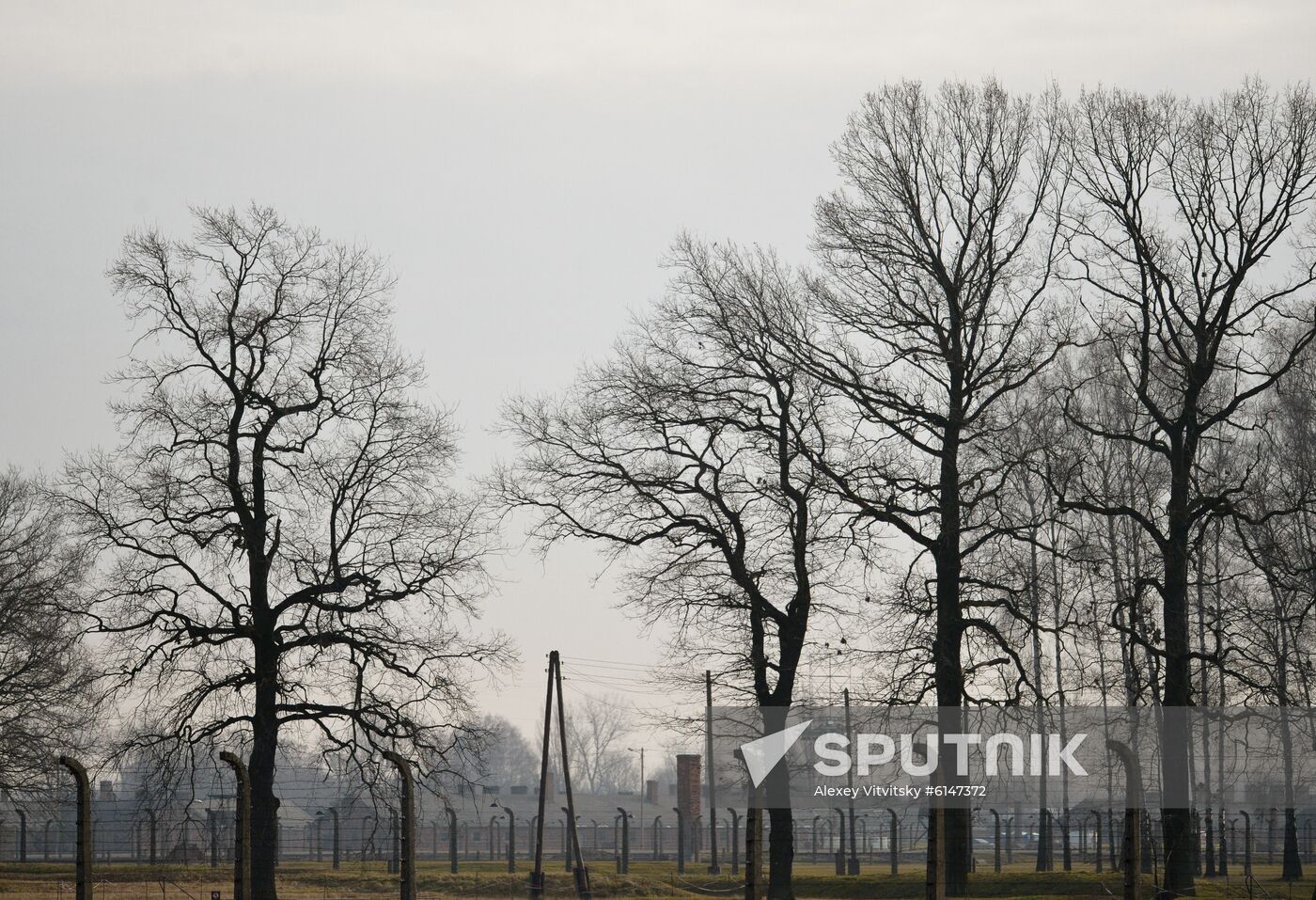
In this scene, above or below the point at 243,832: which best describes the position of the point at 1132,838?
above

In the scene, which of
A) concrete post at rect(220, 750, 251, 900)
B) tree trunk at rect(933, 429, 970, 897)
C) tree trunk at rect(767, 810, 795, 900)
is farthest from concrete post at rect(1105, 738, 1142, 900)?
tree trunk at rect(767, 810, 795, 900)

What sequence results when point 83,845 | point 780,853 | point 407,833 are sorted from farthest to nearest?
point 780,853 < point 407,833 < point 83,845

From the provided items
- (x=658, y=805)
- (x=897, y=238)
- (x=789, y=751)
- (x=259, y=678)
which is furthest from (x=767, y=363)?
(x=658, y=805)

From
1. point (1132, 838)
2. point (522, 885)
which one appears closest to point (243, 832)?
point (1132, 838)

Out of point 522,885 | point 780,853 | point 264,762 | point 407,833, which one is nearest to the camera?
point 407,833

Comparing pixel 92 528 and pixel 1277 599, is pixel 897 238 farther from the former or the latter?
pixel 92 528

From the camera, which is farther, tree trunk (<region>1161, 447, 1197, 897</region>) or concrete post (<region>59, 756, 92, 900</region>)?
tree trunk (<region>1161, 447, 1197, 897</region>)

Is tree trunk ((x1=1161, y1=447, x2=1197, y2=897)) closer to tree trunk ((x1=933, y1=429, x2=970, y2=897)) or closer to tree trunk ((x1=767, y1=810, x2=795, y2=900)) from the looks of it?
tree trunk ((x1=933, y1=429, x2=970, y2=897))

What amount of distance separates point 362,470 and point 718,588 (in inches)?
290

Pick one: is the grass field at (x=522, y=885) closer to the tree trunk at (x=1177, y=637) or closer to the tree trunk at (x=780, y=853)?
the tree trunk at (x=1177, y=637)

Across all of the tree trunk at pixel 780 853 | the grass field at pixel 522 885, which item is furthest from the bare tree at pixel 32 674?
the tree trunk at pixel 780 853

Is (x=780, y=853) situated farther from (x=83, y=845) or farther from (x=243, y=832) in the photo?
(x=83, y=845)

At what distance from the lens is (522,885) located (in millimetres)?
32500

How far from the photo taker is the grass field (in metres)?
26.7
